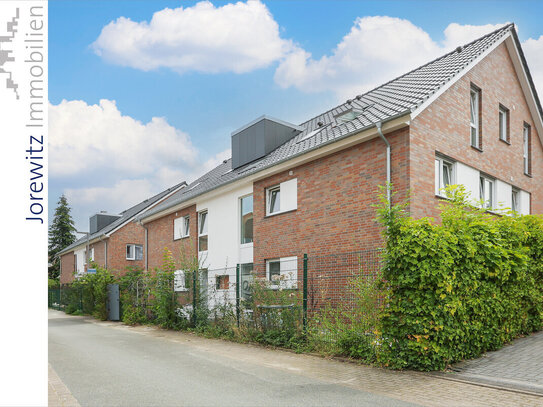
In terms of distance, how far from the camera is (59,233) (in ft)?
177

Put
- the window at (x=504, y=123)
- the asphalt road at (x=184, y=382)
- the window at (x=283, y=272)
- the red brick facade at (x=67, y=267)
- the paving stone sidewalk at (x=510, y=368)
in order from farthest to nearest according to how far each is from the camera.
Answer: the red brick facade at (x=67, y=267), the window at (x=504, y=123), the window at (x=283, y=272), the paving stone sidewalk at (x=510, y=368), the asphalt road at (x=184, y=382)

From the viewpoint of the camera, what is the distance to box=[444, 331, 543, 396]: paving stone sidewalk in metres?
6.36

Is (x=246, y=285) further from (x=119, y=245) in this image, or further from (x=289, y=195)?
(x=119, y=245)

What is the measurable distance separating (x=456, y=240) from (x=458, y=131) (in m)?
5.92

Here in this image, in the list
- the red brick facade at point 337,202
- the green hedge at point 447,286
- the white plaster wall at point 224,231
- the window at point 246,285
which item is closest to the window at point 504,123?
the red brick facade at point 337,202

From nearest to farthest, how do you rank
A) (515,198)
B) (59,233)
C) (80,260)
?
(515,198)
(80,260)
(59,233)

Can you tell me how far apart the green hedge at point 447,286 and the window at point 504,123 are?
7950 mm

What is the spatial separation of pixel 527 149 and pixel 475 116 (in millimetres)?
4615

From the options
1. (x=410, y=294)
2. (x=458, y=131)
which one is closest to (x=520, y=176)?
(x=458, y=131)

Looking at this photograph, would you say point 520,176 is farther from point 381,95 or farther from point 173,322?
point 173,322

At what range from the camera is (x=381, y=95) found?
47.8ft

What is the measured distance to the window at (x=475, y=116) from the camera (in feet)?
44.0

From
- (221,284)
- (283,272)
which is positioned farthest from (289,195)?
(221,284)

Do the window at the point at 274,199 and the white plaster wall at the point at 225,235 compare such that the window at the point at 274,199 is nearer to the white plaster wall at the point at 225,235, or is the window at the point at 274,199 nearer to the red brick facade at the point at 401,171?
the red brick facade at the point at 401,171
